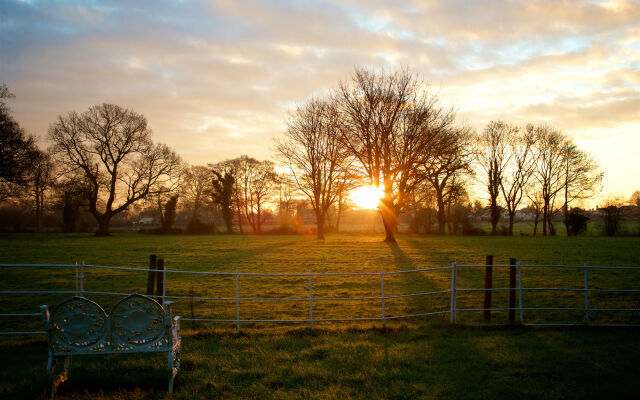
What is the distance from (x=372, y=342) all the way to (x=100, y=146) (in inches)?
2074

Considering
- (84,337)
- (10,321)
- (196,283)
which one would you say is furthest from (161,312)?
(196,283)

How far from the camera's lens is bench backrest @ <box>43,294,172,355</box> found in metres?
4.89

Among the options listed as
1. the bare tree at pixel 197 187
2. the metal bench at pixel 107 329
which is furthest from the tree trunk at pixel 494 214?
the metal bench at pixel 107 329

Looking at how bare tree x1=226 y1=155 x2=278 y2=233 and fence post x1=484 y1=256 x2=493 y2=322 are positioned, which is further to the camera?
bare tree x1=226 y1=155 x2=278 y2=233

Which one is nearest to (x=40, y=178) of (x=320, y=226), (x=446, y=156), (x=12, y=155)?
(x=12, y=155)

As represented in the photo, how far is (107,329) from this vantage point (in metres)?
4.98

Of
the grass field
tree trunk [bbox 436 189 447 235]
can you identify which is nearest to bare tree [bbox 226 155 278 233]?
tree trunk [bbox 436 189 447 235]

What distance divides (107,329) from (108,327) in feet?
0.11

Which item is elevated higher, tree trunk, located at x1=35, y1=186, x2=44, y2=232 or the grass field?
tree trunk, located at x1=35, y1=186, x2=44, y2=232

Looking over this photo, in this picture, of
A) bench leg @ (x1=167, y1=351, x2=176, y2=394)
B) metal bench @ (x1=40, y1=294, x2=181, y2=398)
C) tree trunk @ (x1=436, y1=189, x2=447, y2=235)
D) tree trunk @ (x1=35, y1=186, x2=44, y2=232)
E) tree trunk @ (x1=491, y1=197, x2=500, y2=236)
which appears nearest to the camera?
metal bench @ (x1=40, y1=294, x2=181, y2=398)

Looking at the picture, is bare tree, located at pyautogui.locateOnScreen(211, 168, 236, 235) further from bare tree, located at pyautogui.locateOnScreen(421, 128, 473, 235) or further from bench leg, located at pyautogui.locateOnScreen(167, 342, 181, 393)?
bench leg, located at pyautogui.locateOnScreen(167, 342, 181, 393)

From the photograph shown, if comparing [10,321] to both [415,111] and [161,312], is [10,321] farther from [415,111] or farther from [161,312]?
[415,111]

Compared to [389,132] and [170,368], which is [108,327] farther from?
[389,132]

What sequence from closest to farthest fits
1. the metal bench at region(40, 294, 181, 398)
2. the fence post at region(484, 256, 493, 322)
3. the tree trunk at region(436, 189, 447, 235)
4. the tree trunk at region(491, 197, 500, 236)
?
the metal bench at region(40, 294, 181, 398)
the fence post at region(484, 256, 493, 322)
the tree trunk at region(436, 189, 447, 235)
the tree trunk at region(491, 197, 500, 236)
